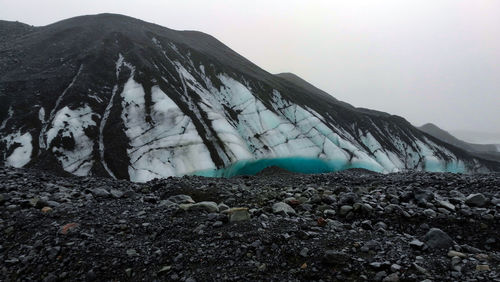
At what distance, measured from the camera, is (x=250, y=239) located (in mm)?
7641

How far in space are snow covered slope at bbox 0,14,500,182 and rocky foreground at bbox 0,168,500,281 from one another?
22513mm

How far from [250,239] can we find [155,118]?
35260 mm

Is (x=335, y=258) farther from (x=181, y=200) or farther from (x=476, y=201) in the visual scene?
(x=476, y=201)

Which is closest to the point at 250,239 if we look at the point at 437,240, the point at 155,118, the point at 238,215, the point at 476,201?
the point at 238,215

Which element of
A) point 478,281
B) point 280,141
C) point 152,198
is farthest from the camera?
point 280,141

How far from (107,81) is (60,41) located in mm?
23167

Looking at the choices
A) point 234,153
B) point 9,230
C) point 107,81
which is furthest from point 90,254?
point 107,81

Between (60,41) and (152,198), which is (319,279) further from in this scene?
(60,41)

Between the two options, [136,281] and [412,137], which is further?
[412,137]

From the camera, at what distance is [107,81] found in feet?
153

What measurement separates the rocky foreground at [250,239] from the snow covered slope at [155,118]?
886 inches

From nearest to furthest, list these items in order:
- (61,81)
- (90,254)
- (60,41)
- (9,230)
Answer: (90,254), (9,230), (61,81), (60,41)

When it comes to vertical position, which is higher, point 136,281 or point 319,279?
point 319,279


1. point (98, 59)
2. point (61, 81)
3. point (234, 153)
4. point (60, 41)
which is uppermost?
point (60, 41)
